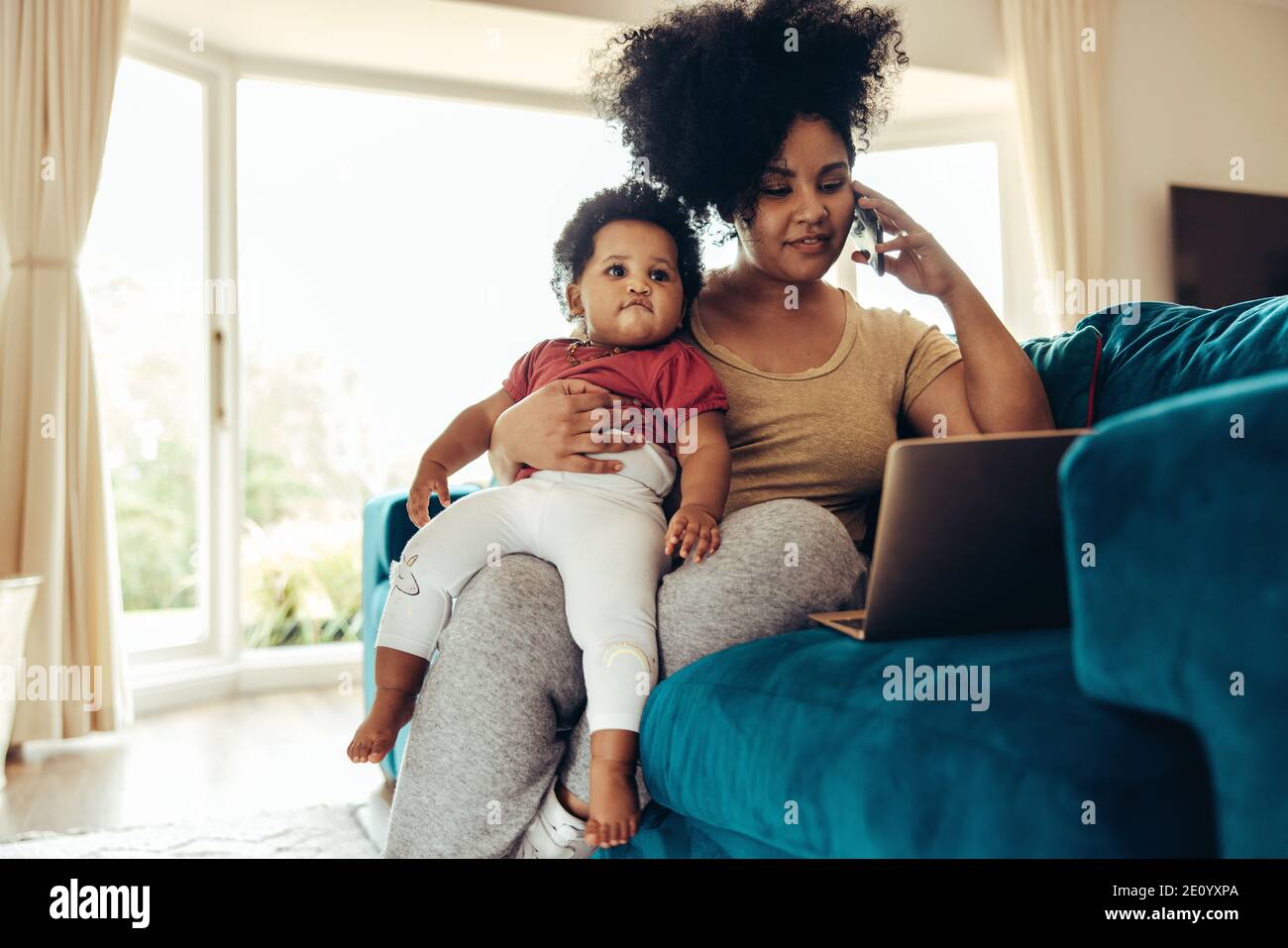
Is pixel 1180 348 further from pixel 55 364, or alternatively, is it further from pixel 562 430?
pixel 55 364

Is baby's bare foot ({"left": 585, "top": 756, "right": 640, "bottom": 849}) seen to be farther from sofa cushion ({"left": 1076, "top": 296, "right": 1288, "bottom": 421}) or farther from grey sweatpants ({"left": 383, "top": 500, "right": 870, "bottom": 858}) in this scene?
sofa cushion ({"left": 1076, "top": 296, "right": 1288, "bottom": 421})

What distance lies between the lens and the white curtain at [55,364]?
2748 millimetres

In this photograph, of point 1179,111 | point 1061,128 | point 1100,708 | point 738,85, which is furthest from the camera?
point 1179,111

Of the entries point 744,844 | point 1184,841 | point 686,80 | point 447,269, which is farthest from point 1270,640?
point 447,269

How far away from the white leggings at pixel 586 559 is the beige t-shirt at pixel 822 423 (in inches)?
7.2

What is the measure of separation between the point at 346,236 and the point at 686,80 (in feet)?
8.31

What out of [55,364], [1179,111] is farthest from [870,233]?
[1179,111]

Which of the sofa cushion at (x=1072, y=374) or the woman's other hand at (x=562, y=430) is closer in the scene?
the woman's other hand at (x=562, y=430)

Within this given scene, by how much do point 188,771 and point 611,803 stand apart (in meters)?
1.89

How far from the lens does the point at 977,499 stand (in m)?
0.87

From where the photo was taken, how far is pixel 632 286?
144 centimetres

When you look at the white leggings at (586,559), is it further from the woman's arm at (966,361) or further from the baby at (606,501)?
the woman's arm at (966,361)

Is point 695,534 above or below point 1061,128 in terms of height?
below

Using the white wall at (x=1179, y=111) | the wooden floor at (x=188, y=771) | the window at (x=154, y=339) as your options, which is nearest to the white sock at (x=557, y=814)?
the wooden floor at (x=188, y=771)
